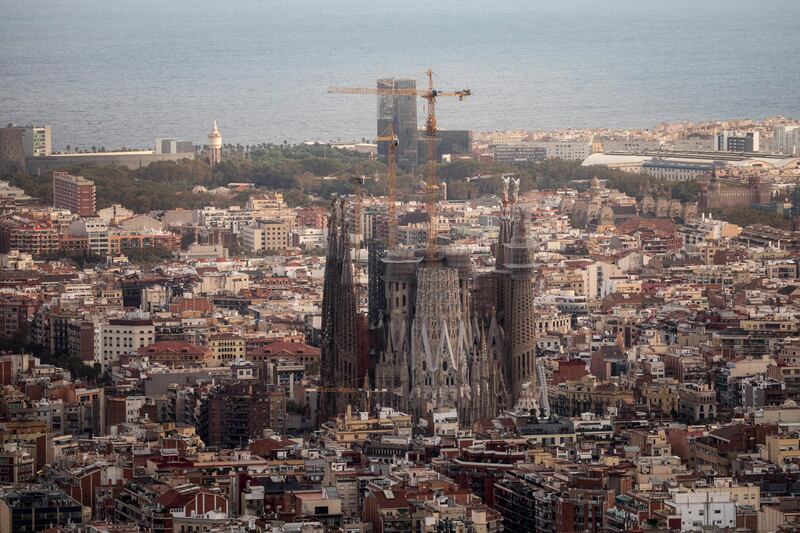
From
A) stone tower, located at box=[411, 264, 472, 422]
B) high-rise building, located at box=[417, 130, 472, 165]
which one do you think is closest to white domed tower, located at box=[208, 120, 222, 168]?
high-rise building, located at box=[417, 130, 472, 165]

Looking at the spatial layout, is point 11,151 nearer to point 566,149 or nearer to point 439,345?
point 566,149

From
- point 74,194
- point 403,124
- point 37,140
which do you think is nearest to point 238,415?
point 74,194

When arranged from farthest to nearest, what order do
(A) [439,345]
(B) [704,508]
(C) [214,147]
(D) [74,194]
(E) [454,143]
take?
(E) [454,143] < (C) [214,147] < (D) [74,194] < (A) [439,345] < (B) [704,508]

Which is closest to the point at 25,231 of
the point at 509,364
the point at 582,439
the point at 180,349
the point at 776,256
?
the point at 776,256

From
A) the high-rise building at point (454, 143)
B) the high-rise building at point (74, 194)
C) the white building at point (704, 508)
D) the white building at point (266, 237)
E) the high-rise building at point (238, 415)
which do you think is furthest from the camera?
the high-rise building at point (454, 143)

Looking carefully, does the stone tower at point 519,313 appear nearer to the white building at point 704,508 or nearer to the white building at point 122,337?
the white building at point 122,337

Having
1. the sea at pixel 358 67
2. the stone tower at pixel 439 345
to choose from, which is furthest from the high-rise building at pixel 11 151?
the stone tower at pixel 439 345
